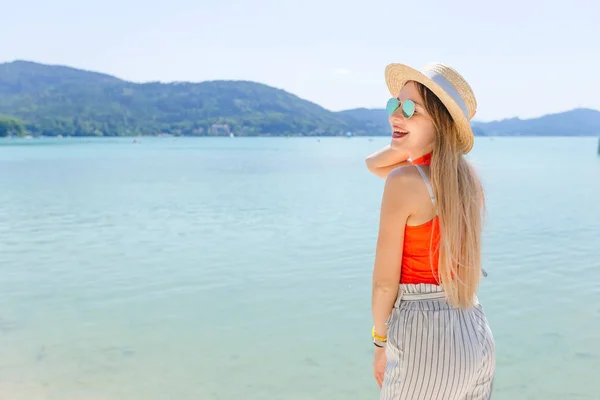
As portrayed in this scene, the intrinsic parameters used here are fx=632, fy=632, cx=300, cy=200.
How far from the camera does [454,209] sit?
6.07 feet

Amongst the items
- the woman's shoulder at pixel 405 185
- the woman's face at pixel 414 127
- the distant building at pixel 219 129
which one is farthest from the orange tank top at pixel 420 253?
the distant building at pixel 219 129

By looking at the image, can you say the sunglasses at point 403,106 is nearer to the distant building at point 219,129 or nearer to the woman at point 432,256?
the woman at point 432,256

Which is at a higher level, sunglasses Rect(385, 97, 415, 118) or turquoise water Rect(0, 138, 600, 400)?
sunglasses Rect(385, 97, 415, 118)

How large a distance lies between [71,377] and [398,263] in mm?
4104

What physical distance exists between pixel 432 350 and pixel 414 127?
2.26 ft

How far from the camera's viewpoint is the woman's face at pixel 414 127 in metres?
1.99

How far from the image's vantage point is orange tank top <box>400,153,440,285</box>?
6.24ft

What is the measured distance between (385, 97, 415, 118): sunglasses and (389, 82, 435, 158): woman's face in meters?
0.01

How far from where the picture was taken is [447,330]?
1.91m

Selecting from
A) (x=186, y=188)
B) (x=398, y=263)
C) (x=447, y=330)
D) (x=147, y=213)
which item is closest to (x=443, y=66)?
(x=398, y=263)

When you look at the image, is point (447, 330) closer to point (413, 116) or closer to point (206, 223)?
point (413, 116)

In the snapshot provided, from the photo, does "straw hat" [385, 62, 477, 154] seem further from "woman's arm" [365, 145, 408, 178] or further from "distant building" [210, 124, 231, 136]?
"distant building" [210, 124, 231, 136]

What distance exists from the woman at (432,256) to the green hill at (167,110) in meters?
154

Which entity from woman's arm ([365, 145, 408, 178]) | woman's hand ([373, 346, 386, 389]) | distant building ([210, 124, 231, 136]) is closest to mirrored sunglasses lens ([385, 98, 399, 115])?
woman's arm ([365, 145, 408, 178])
